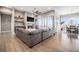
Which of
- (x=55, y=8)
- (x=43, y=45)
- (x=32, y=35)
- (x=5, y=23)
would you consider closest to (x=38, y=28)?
(x=32, y=35)

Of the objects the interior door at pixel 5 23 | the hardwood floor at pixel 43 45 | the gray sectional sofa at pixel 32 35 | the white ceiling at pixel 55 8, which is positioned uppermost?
the white ceiling at pixel 55 8

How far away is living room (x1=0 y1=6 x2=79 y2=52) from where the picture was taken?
7.05ft

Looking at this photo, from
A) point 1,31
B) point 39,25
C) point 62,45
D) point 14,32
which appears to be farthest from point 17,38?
Answer: point 62,45

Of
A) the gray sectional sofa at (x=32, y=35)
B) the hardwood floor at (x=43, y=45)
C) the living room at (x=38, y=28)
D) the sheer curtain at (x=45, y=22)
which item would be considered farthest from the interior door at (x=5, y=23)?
the sheer curtain at (x=45, y=22)

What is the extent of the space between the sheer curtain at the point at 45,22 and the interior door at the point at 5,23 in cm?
81

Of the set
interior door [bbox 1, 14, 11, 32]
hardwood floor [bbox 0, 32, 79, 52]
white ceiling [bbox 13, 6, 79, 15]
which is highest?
white ceiling [bbox 13, 6, 79, 15]

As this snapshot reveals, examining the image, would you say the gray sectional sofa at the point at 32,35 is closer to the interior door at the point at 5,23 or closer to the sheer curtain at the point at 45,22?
the sheer curtain at the point at 45,22

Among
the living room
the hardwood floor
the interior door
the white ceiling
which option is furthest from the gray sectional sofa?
the white ceiling

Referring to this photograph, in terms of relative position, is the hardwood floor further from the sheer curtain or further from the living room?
the sheer curtain

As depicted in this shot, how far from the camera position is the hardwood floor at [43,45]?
2121mm

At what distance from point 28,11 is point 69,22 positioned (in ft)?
3.96

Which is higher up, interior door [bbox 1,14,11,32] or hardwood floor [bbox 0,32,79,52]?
interior door [bbox 1,14,11,32]

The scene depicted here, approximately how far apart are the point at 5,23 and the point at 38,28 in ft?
3.10

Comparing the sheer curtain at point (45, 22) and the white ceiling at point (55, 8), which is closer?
the white ceiling at point (55, 8)
